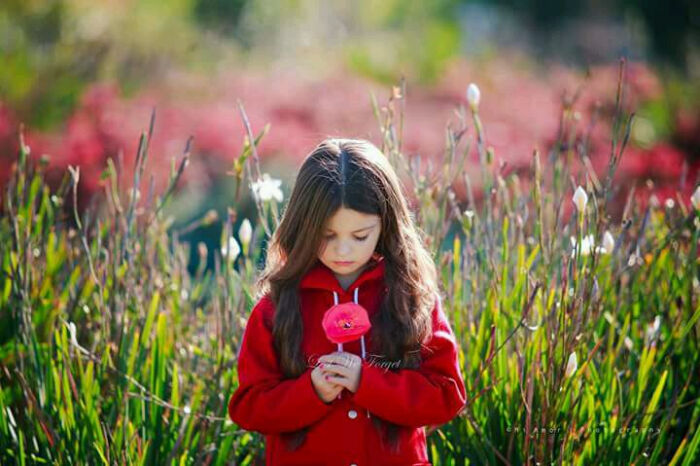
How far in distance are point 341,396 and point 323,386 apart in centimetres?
10

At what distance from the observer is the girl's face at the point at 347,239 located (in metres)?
1.88

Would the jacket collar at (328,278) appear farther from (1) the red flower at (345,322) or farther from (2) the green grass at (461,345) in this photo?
(2) the green grass at (461,345)

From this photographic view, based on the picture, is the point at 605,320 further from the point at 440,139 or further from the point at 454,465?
the point at 440,139

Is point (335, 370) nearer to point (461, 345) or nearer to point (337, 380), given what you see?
point (337, 380)

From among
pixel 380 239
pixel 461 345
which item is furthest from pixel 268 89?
pixel 380 239

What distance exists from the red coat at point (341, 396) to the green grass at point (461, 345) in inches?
7.3

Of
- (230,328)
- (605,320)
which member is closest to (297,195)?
(230,328)

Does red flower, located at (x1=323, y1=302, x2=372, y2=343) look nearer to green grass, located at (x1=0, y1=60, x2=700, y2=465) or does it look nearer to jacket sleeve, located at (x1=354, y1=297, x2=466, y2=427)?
jacket sleeve, located at (x1=354, y1=297, x2=466, y2=427)

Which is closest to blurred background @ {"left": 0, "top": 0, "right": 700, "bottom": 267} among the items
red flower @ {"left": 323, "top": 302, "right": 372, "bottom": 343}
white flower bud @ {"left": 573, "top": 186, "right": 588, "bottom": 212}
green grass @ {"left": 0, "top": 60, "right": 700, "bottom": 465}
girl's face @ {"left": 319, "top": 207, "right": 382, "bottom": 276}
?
green grass @ {"left": 0, "top": 60, "right": 700, "bottom": 465}

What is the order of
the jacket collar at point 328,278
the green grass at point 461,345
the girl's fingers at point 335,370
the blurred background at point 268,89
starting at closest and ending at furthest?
the girl's fingers at point 335,370
the jacket collar at point 328,278
the green grass at point 461,345
the blurred background at point 268,89

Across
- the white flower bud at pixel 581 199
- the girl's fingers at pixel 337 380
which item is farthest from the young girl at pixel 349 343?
the white flower bud at pixel 581 199

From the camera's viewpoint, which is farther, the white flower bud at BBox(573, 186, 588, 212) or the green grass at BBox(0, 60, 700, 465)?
the green grass at BBox(0, 60, 700, 465)

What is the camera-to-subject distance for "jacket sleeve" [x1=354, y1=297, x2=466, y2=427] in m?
1.84

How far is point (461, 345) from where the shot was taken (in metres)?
2.55
